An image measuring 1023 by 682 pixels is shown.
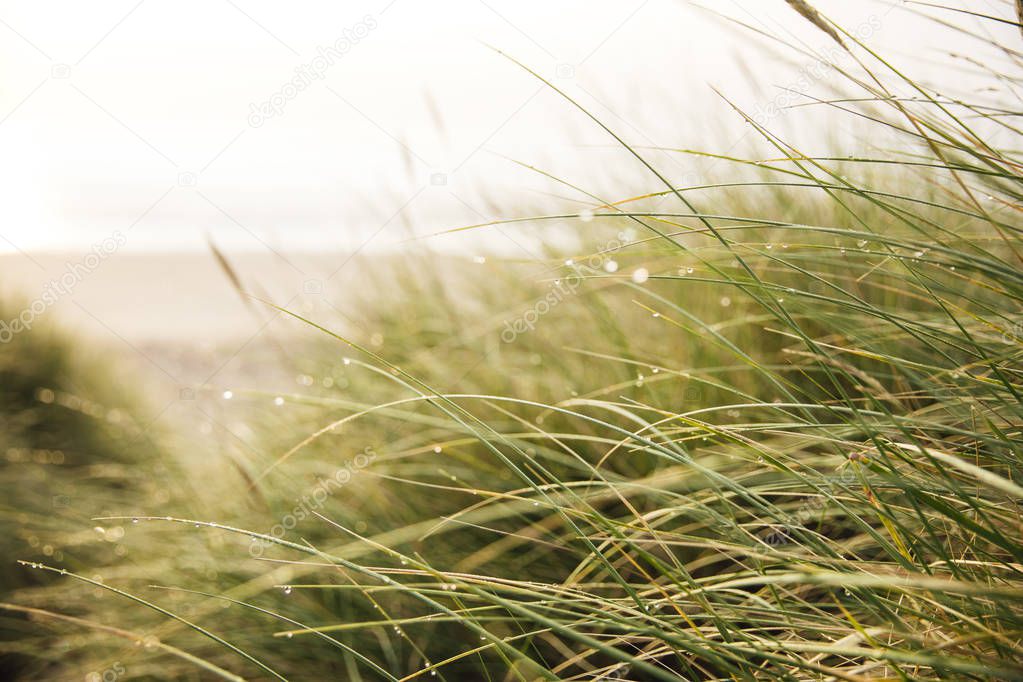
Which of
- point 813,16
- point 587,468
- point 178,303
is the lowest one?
point 178,303

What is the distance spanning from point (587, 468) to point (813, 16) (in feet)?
2.02

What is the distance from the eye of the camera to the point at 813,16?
86 cm

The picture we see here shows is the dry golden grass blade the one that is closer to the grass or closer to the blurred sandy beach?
the grass

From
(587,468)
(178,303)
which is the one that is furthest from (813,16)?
(178,303)

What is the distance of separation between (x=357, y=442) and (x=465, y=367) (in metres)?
0.37

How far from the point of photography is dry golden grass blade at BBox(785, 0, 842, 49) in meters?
0.85

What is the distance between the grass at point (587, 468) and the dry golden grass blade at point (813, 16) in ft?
0.27

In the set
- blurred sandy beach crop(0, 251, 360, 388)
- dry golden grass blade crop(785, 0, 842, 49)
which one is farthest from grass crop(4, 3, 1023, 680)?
blurred sandy beach crop(0, 251, 360, 388)

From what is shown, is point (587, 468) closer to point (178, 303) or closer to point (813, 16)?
point (813, 16)

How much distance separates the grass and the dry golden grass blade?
0.08 meters

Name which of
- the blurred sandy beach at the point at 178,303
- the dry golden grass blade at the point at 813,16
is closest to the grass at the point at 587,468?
the dry golden grass blade at the point at 813,16

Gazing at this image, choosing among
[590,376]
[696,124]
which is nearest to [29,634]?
[590,376]

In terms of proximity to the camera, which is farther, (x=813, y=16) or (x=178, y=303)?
(x=178, y=303)

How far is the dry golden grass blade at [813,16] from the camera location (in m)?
0.85
